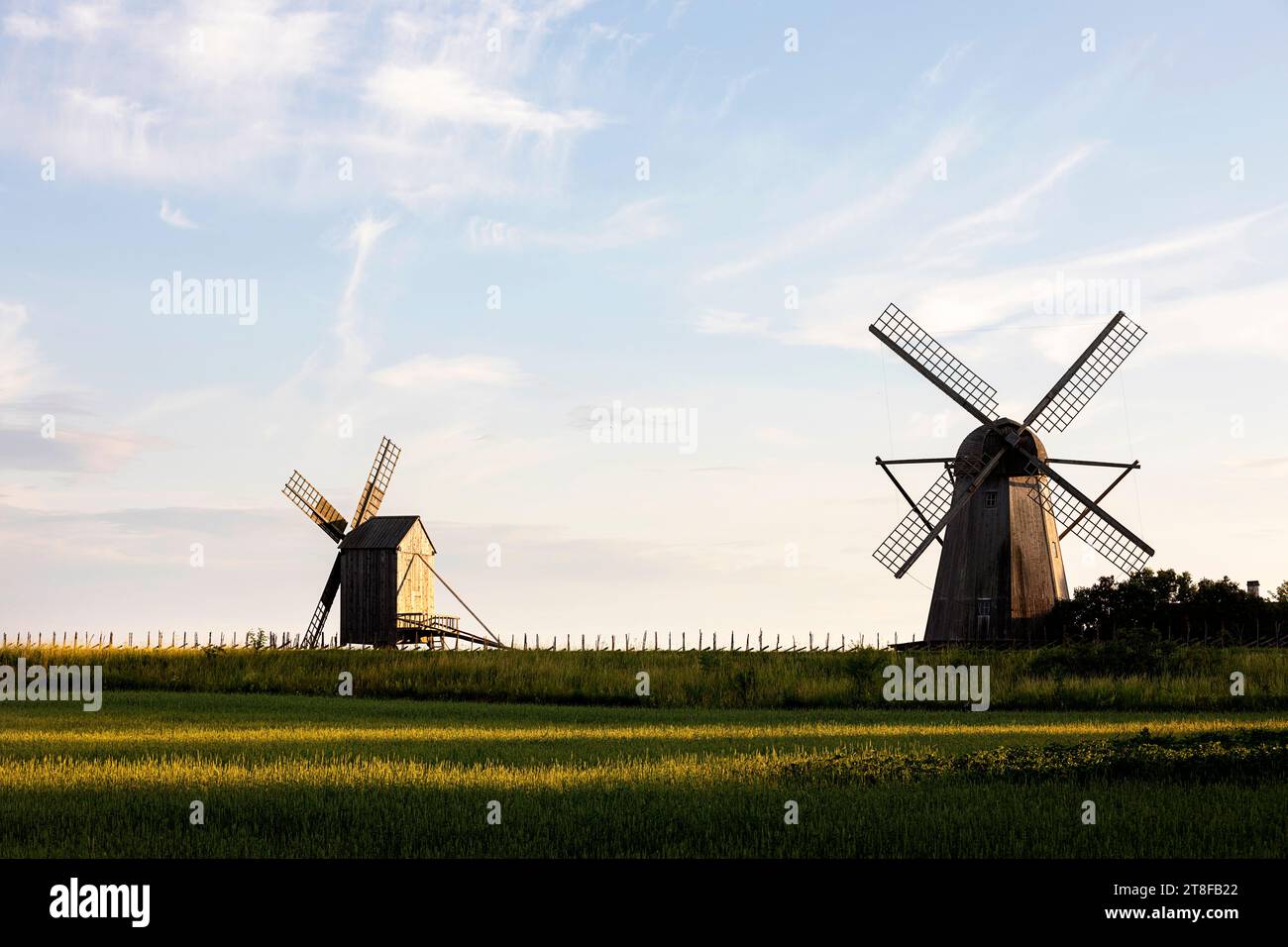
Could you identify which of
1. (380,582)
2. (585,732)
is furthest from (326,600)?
(585,732)

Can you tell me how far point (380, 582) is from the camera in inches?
2148

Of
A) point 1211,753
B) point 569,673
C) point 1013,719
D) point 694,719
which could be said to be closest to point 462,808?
point 1211,753

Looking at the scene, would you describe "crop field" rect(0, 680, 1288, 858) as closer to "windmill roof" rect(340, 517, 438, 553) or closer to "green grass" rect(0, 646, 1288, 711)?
"green grass" rect(0, 646, 1288, 711)

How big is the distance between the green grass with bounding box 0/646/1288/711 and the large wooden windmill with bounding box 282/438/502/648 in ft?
38.1

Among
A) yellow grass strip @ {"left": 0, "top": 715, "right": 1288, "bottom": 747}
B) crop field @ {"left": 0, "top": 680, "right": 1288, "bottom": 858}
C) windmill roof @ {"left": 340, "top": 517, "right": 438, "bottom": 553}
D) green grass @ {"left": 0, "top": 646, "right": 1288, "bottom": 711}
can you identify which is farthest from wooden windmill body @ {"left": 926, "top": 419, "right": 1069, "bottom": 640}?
windmill roof @ {"left": 340, "top": 517, "right": 438, "bottom": 553}

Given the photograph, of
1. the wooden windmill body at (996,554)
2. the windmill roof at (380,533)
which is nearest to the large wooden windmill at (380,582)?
the windmill roof at (380,533)

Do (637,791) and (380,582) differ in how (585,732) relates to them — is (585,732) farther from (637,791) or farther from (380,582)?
(380,582)

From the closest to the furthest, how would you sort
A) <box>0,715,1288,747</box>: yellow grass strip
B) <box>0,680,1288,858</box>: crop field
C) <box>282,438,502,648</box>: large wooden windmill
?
1. <box>0,680,1288,858</box>: crop field
2. <box>0,715,1288,747</box>: yellow grass strip
3. <box>282,438,502,648</box>: large wooden windmill

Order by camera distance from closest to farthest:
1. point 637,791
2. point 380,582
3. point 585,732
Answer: point 637,791 → point 585,732 → point 380,582

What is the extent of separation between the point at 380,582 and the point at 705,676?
22.6m

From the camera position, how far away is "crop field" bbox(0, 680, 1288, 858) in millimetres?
11578

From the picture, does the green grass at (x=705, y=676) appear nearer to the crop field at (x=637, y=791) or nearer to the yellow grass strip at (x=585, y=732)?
the yellow grass strip at (x=585, y=732)
